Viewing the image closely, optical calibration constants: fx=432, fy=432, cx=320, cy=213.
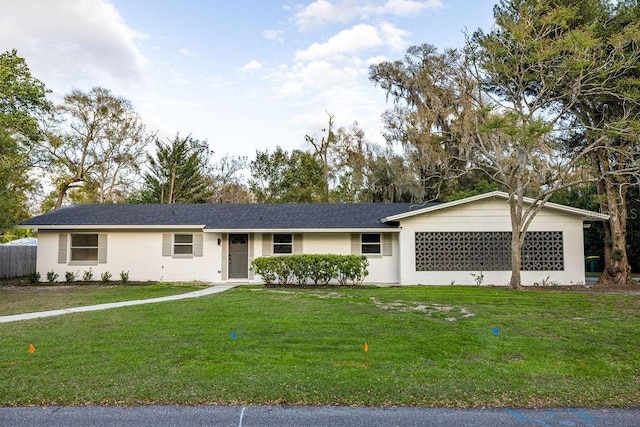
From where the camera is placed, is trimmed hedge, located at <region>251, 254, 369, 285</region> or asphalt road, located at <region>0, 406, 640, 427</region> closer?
asphalt road, located at <region>0, 406, 640, 427</region>

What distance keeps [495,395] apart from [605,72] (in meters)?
12.8

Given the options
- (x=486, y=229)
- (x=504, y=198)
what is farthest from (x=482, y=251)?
(x=504, y=198)

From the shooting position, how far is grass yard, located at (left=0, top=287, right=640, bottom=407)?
436 centimetres

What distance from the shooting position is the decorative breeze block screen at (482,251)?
15094 mm

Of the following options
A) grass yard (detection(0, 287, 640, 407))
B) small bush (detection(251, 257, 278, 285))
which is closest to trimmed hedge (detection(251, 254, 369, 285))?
small bush (detection(251, 257, 278, 285))

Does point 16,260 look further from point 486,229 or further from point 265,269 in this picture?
point 486,229

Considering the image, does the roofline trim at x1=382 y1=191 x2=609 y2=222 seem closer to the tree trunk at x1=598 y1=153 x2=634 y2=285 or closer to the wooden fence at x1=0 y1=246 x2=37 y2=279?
the tree trunk at x1=598 y1=153 x2=634 y2=285

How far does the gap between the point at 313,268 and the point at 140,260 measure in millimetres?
6912

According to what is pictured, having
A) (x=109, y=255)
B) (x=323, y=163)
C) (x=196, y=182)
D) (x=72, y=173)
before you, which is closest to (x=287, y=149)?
(x=323, y=163)

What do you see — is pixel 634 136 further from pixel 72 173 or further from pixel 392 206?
pixel 72 173

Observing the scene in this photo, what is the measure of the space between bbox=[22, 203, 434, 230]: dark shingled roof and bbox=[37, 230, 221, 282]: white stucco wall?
0.51 metres

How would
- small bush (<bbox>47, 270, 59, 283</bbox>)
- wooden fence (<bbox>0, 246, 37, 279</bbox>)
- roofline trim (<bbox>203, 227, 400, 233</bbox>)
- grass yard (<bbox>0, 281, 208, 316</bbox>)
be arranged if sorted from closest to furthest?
grass yard (<bbox>0, 281, 208, 316</bbox>) → roofline trim (<bbox>203, 227, 400, 233</bbox>) → small bush (<bbox>47, 270, 59, 283</bbox>) → wooden fence (<bbox>0, 246, 37, 279</bbox>)

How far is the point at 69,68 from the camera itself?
65.3ft

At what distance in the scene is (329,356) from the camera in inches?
223
